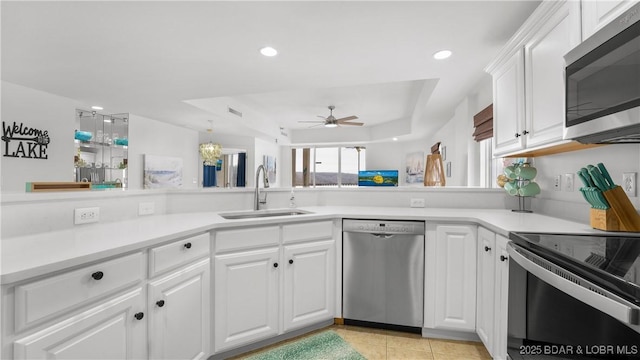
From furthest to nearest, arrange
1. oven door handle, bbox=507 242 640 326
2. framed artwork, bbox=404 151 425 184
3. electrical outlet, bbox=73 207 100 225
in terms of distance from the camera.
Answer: framed artwork, bbox=404 151 425 184 < electrical outlet, bbox=73 207 100 225 < oven door handle, bbox=507 242 640 326

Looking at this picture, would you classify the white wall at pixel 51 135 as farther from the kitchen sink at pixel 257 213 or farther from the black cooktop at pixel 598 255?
the black cooktop at pixel 598 255

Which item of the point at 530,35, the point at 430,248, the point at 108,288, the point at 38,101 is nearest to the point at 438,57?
the point at 530,35

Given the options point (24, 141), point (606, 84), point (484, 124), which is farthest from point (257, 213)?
point (24, 141)

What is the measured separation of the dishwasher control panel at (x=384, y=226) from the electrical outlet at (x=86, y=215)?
1.56m

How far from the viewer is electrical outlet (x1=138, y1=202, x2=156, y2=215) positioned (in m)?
1.91

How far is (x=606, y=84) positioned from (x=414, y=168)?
268 inches

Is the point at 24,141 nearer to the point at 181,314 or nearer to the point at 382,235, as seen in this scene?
the point at 181,314

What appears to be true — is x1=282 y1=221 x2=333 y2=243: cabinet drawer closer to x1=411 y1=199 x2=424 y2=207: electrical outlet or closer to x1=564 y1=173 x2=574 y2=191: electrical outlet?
x1=411 y1=199 x2=424 y2=207: electrical outlet

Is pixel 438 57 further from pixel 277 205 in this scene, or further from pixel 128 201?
pixel 128 201

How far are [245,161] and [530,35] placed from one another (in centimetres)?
598

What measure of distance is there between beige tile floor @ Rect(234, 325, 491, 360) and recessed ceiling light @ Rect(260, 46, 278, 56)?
231cm

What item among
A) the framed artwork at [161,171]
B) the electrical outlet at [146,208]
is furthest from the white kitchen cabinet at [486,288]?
the framed artwork at [161,171]

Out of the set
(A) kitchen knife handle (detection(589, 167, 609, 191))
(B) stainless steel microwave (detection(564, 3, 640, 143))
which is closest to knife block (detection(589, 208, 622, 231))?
(A) kitchen knife handle (detection(589, 167, 609, 191))

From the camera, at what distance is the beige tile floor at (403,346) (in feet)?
5.98
